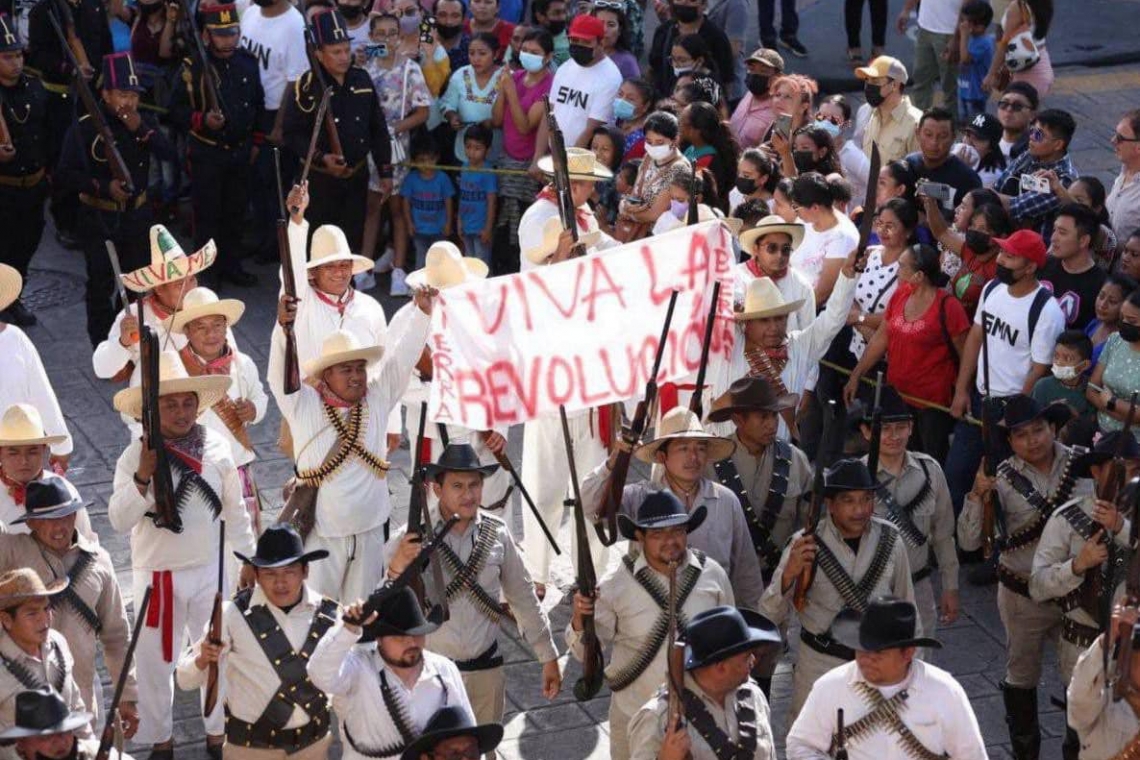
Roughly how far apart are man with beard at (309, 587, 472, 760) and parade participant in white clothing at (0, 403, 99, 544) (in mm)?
2079

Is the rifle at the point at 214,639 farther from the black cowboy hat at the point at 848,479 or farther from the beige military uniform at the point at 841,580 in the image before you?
the black cowboy hat at the point at 848,479

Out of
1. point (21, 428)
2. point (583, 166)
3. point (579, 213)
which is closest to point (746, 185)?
point (583, 166)

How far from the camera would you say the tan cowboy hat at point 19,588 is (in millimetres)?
8852

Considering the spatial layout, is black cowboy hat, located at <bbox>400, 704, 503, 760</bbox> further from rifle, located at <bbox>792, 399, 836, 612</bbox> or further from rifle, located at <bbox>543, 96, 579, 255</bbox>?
rifle, located at <bbox>543, 96, 579, 255</bbox>

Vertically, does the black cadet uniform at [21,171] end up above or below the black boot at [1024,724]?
above

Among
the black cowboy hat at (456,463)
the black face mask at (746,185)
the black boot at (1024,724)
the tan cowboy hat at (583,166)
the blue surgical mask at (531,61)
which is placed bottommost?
the black boot at (1024,724)

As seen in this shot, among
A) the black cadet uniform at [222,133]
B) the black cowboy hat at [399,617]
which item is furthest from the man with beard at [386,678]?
the black cadet uniform at [222,133]

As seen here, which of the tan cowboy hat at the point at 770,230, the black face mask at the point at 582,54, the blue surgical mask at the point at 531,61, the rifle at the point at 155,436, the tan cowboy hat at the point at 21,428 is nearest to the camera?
the rifle at the point at 155,436

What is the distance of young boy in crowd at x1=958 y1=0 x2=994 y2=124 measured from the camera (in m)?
16.6

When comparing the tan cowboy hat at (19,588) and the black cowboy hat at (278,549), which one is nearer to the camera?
the tan cowboy hat at (19,588)

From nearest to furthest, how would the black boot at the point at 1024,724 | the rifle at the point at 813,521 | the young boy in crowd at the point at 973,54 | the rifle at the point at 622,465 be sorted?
the rifle at the point at 813,521 → the rifle at the point at 622,465 → the black boot at the point at 1024,724 → the young boy in crowd at the point at 973,54

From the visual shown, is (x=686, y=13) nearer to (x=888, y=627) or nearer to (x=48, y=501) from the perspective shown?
(x=48, y=501)

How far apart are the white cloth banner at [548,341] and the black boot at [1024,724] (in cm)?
226

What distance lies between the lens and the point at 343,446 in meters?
10.7
